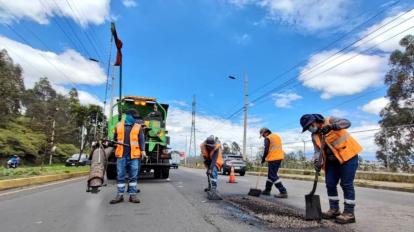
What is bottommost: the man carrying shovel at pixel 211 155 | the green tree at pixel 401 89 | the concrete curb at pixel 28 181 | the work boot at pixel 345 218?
the work boot at pixel 345 218

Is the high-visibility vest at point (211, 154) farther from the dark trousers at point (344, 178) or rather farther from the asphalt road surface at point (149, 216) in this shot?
the dark trousers at point (344, 178)

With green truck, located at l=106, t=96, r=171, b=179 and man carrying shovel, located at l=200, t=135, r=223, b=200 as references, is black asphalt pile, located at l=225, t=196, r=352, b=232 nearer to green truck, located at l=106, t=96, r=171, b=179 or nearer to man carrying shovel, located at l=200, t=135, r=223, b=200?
man carrying shovel, located at l=200, t=135, r=223, b=200

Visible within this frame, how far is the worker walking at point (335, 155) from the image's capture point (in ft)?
18.7

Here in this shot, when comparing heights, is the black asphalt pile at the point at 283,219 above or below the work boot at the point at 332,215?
below

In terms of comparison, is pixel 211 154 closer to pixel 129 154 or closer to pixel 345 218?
pixel 129 154

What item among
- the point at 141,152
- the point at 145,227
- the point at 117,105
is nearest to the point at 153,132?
the point at 117,105

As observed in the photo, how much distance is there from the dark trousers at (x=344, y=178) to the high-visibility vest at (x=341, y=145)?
87 mm

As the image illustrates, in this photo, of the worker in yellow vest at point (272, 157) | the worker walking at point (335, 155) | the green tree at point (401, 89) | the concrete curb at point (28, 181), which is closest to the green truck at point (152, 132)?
the concrete curb at point (28, 181)

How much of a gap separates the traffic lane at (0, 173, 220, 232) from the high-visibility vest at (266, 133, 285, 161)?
2374mm

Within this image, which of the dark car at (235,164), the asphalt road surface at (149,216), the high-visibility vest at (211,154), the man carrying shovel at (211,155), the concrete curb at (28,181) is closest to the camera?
the asphalt road surface at (149,216)

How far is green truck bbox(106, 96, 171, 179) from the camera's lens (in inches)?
567

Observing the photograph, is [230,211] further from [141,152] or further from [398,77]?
[398,77]

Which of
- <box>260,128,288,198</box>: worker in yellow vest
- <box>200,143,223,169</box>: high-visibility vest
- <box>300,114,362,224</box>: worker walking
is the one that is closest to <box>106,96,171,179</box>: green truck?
<box>200,143,223,169</box>: high-visibility vest

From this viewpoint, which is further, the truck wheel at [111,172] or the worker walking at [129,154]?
the truck wheel at [111,172]
